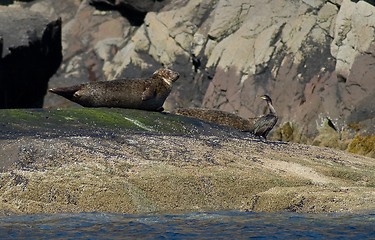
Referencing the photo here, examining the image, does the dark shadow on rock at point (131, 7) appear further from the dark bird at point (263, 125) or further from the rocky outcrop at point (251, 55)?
the dark bird at point (263, 125)

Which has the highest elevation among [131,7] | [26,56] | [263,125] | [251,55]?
[131,7]

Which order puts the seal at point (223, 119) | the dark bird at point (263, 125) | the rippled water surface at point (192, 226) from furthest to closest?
the seal at point (223, 119) → the dark bird at point (263, 125) → the rippled water surface at point (192, 226)

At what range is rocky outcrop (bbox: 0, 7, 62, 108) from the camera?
26484 millimetres

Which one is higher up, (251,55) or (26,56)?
(251,55)

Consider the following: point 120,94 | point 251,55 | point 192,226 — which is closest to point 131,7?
point 251,55

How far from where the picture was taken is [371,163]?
13.4 m

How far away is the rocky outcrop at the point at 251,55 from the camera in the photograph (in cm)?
2161

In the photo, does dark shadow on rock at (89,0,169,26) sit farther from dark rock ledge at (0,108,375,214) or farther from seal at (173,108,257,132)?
dark rock ledge at (0,108,375,214)

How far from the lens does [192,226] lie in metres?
9.70

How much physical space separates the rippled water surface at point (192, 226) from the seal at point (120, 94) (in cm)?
675

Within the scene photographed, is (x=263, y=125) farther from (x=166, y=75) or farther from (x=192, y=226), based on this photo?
(x=192, y=226)

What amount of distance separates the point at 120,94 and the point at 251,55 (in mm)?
7524

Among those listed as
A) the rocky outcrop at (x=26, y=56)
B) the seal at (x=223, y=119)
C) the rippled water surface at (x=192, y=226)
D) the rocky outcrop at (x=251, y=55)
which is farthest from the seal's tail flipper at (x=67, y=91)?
the rocky outcrop at (x=26, y=56)

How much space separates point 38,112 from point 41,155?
3.29 meters
